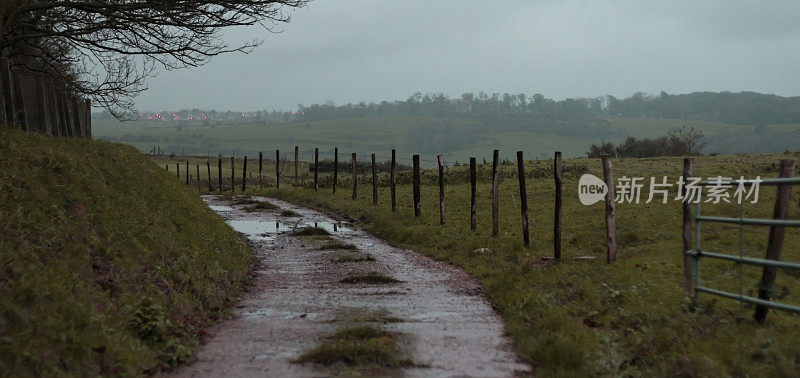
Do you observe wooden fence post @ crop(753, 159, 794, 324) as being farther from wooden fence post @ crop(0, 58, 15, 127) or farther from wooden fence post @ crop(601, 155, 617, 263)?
wooden fence post @ crop(0, 58, 15, 127)

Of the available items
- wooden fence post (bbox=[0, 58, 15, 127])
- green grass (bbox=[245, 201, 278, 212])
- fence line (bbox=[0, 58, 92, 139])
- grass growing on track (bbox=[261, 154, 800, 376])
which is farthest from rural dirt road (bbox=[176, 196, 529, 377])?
green grass (bbox=[245, 201, 278, 212])

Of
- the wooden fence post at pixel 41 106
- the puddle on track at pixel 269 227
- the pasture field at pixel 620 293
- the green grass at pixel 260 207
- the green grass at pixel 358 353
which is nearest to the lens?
the green grass at pixel 358 353

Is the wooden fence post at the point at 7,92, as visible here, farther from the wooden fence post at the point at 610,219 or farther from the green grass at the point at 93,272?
the wooden fence post at the point at 610,219

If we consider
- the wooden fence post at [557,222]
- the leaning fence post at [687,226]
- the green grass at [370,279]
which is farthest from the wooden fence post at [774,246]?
the green grass at [370,279]

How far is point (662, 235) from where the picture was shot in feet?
55.2

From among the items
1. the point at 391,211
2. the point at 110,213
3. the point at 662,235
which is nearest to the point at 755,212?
the point at 662,235

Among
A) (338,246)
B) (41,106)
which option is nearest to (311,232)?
(338,246)

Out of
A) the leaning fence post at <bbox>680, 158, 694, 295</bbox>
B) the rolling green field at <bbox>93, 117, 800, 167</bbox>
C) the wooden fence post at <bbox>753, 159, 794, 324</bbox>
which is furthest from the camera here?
the rolling green field at <bbox>93, 117, 800, 167</bbox>

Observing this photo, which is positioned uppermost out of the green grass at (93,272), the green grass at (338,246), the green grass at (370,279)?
the green grass at (93,272)

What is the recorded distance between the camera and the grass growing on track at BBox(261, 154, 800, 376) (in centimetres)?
668

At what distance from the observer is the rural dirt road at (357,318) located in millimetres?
6504

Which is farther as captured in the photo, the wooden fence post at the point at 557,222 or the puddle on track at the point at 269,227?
the puddle on track at the point at 269,227

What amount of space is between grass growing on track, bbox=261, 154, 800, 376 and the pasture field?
0.07 ft

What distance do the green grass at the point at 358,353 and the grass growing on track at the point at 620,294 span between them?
5.18 feet
